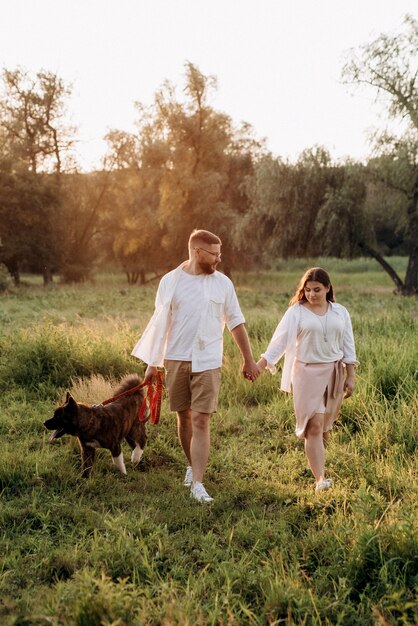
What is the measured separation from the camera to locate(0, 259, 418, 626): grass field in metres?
3.46

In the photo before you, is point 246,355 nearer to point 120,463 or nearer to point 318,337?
point 318,337

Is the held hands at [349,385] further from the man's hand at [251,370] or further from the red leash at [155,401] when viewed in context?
the red leash at [155,401]

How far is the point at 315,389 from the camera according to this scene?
17.5 ft

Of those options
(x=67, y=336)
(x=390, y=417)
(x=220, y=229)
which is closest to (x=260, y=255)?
Answer: (x=220, y=229)

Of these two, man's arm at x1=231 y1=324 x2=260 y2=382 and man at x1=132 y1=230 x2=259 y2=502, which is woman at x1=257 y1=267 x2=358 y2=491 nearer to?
man's arm at x1=231 y1=324 x2=260 y2=382

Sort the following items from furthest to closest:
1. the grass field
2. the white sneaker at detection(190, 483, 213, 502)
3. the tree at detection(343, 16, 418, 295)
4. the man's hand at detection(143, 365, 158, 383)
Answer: the tree at detection(343, 16, 418, 295) → the man's hand at detection(143, 365, 158, 383) → the white sneaker at detection(190, 483, 213, 502) → the grass field

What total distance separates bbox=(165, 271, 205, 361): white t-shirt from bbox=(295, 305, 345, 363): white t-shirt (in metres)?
0.97

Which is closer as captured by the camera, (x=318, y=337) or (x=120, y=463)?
(x=318, y=337)

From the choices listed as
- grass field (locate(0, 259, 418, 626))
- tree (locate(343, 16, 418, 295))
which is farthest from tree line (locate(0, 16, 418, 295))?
grass field (locate(0, 259, 418, 626))

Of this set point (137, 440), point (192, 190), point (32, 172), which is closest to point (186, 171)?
point (192, 190)

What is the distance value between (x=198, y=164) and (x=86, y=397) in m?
32.6

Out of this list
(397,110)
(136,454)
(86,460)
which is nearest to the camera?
(86,460)

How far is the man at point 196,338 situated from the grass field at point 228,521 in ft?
2.20

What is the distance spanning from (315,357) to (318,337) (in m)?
0.18
